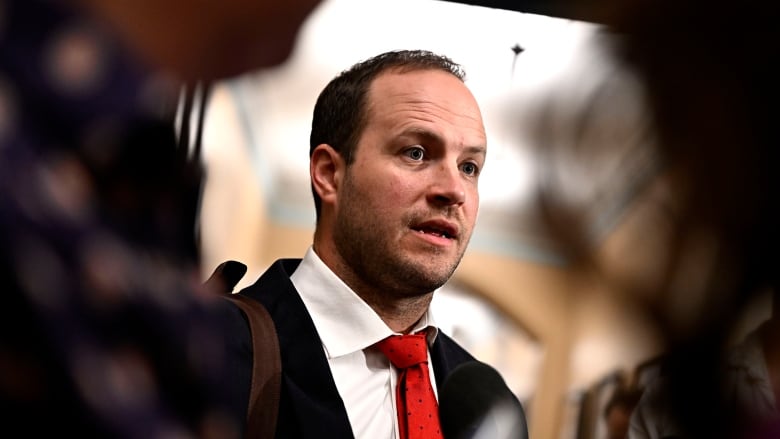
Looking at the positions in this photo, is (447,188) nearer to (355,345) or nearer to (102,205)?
(355,345)

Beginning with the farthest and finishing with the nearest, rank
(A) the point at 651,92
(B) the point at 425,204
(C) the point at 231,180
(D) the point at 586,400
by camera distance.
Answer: (B) the point at 425,204
(C) the point at 231,180
(D) the point at 586,400
(A) the point at 651,92

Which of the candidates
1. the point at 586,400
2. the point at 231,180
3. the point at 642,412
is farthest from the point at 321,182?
the point at 642,412

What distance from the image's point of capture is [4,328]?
0.20 m

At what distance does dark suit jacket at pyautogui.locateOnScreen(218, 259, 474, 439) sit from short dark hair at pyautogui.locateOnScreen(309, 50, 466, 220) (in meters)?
0.12

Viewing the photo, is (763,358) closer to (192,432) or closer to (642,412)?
(642,412)

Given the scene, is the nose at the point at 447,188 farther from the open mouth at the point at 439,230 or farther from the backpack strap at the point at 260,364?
the backpack strap at the point at 260,364

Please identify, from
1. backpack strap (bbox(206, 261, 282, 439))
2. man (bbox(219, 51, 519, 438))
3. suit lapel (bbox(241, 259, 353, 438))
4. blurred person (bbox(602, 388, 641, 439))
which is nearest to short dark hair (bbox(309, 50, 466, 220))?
man (bbox(219, 51, 519, 438))

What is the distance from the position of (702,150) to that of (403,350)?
68 centimetres

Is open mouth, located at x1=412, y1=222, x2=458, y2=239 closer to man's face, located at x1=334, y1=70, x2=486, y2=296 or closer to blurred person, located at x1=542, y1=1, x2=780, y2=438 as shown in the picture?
man's face, located at x1=334, y1=70, x2=486, y2=296

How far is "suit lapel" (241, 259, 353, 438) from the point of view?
70 centimetres

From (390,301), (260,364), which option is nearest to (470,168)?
(390,301)

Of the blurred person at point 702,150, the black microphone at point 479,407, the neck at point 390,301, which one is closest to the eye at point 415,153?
the neck at point 390,301

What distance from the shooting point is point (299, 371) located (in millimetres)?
742

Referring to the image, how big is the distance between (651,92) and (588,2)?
0.09 feet
